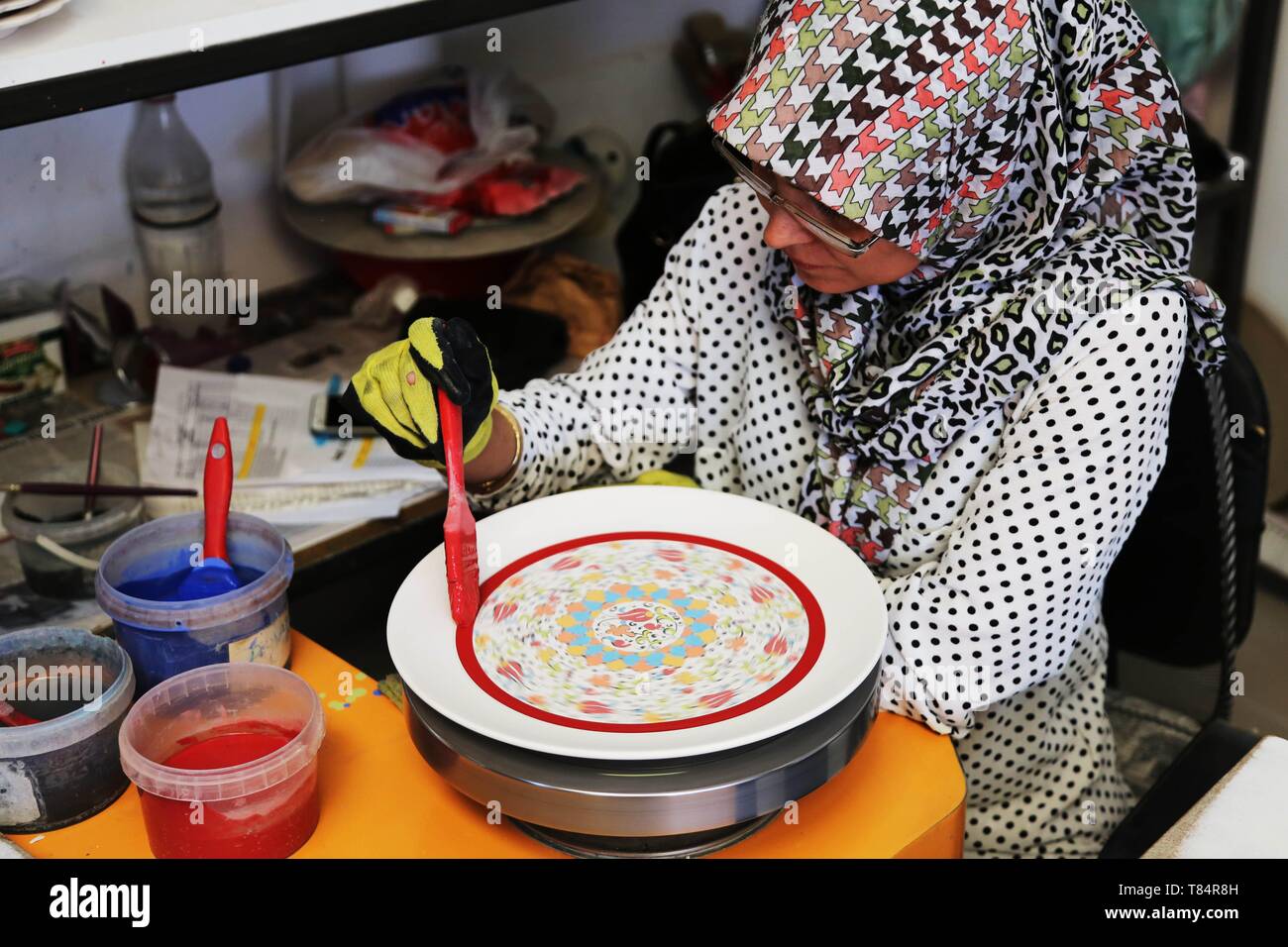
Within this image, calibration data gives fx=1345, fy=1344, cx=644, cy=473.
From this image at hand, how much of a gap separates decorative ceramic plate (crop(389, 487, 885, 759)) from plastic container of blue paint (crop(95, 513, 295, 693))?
4.8 inches

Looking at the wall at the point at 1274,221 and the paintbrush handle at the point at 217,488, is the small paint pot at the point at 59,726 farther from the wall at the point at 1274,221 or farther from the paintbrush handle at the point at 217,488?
the wall at the point at 1274,221

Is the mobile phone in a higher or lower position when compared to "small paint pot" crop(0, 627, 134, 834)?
lower

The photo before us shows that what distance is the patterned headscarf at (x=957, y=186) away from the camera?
109 centimetres

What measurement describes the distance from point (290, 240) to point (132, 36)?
0.92 meters

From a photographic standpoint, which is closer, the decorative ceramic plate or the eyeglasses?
the decorative ceramic plate

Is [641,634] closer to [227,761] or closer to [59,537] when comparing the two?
[227,761]

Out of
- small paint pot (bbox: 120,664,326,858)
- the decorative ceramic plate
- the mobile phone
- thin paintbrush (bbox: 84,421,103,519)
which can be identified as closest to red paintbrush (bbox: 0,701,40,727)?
small paint pot (bbox: 120,664,326,858)

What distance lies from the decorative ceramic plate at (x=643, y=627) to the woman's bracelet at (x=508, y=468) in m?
0.13

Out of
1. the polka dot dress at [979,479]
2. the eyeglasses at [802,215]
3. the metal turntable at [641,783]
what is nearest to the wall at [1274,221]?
the polka dot dress at [979,479]

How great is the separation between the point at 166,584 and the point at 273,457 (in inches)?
17.4

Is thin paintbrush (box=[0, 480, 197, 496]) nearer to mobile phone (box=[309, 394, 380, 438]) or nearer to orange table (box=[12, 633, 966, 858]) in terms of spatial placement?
mobile phone (box=[309, 394, 380, 438])

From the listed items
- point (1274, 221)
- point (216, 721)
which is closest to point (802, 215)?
point (216, 721)

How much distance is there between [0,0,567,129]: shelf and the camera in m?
1.04

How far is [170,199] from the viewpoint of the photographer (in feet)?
5.89
